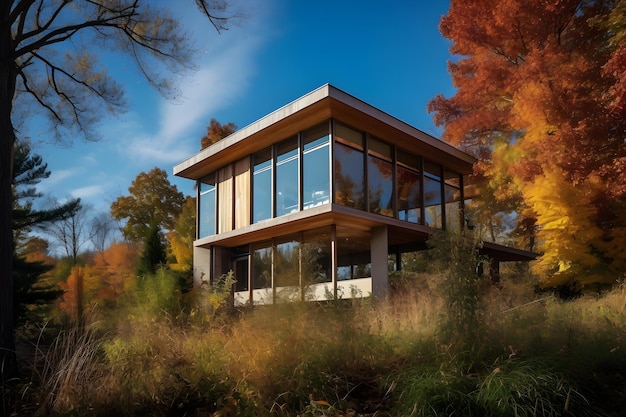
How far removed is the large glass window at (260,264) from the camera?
16.2 m

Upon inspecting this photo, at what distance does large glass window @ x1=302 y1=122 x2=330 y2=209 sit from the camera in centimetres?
1382

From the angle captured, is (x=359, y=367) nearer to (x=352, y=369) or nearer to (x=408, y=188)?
(x=352, y=369)

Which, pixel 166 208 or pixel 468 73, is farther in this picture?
pixel 166 208

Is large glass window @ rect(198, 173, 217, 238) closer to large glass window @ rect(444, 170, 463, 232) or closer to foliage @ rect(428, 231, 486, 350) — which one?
large glass window @ rect(444, 170, 463, 232)

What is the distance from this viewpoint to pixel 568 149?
14242 mm

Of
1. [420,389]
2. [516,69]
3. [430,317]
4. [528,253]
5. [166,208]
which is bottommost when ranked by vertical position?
[420,389]

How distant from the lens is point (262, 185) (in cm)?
1619

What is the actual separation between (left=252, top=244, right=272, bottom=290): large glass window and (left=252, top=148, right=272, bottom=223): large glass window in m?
1.05

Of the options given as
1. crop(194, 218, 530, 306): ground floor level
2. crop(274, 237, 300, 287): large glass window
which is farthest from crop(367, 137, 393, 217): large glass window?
crop(274, 237, 300, 287): large glass window

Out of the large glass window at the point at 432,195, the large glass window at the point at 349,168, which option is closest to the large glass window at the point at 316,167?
the large glass window at the point at 349,168

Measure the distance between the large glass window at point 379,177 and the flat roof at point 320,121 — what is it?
348mm

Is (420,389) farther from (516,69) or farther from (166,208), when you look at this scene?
(166,208)

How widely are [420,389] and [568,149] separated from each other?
1185cm

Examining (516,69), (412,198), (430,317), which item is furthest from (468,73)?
(430,317)
